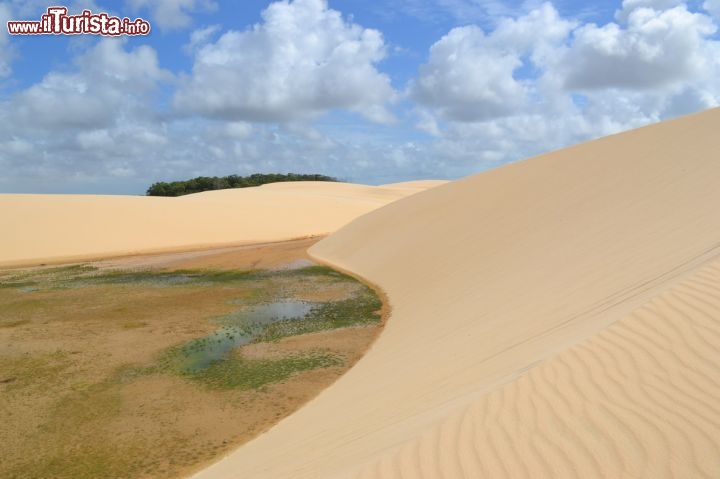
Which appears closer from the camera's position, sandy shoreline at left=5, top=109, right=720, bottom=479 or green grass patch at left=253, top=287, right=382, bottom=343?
sandy shoreline at left=5, top=109, right=720, bottom=479

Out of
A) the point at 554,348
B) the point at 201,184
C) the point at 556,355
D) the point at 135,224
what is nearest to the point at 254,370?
the point at 554,348

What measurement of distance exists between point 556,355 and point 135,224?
1217 inches

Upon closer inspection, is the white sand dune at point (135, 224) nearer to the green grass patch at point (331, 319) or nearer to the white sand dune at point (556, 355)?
the green grass patch at point (331, 319)

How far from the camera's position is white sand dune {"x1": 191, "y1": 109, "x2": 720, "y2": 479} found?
293cm

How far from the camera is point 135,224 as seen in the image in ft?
102

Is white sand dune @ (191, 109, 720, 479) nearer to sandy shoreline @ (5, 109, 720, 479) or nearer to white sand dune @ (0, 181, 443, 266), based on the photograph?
sandy shoreline @ (5, 109, 720, 479)

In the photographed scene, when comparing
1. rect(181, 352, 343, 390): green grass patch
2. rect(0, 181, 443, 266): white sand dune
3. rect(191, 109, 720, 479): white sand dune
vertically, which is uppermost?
rect(0, 181, 443, 266): white sand dune

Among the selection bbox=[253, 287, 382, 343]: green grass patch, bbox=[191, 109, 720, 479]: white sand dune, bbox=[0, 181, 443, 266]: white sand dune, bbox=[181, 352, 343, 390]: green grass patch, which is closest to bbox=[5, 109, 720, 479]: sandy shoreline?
bbox=[191, 109, 720, 479]: white sand dune

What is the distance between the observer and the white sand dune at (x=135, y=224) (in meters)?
26.1

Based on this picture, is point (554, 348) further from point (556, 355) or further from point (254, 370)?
point (254, 370)

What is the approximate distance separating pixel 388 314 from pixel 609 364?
7.60 m

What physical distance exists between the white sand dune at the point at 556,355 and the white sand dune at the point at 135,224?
18915 mm

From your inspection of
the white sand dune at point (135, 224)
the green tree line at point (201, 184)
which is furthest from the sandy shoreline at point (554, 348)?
the green tree line at point (201, 184)

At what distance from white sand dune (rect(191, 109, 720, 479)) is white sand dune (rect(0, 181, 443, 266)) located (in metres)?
18.9
